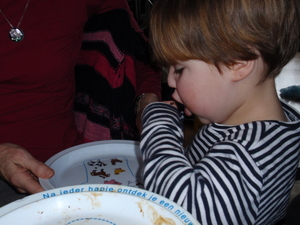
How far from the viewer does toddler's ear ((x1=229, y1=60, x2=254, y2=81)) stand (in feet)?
2.23

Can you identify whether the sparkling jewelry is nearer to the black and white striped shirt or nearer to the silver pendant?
the silver pendant

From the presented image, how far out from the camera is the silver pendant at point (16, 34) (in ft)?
3.11

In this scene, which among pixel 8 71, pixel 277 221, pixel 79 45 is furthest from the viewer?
pixel 79 45

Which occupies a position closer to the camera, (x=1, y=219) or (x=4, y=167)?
(x=1, y=219)

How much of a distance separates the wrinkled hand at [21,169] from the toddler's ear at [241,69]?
480 millimetres

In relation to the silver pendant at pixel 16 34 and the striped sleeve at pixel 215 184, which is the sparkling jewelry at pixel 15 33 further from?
the striped sleeve at pixel 215 184

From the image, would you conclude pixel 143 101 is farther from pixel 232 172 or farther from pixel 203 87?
pixel 232 172

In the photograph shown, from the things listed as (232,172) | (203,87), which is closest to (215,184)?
(232,172)

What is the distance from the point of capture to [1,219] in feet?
1.43

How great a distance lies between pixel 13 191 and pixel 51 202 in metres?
0.60

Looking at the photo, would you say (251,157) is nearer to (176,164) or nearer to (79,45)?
(176,164)

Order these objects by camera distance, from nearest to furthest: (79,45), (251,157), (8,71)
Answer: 1. (251,157)
2. (8,71)
3. (79,45)

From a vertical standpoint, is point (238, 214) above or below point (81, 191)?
below

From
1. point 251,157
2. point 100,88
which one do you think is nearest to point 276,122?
point 251,157
